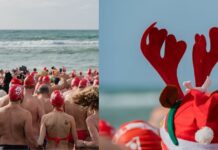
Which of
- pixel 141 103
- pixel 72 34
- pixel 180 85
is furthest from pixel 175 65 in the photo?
pixel 141 103

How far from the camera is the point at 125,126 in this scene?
112 centimetres

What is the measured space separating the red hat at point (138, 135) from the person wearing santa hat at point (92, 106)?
52.3 inches

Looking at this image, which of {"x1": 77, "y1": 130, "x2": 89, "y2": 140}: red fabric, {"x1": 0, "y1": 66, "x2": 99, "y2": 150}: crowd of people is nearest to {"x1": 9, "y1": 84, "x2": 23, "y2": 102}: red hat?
{"x1": 0, "y1": 66, "x2": 99, "y2": 150}: crowd of people

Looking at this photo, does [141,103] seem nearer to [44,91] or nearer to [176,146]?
[44,91]

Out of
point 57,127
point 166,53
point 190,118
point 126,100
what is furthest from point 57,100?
point 190,118

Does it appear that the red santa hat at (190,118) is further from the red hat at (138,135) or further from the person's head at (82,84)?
the person's head at (82,84)

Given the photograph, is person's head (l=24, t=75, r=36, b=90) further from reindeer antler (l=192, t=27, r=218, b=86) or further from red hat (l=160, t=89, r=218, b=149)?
red hat (l=160, t=89, r=218, b=149)

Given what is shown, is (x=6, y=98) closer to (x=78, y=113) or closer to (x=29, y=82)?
(x=29, y=82)

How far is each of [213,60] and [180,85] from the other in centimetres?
10

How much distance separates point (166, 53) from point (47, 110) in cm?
132

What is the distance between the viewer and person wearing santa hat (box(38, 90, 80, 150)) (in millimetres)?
2486

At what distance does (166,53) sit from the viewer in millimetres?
1355

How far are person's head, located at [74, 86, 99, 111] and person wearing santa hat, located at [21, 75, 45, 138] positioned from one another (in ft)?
0.60

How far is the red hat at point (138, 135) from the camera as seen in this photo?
3.63 feet
